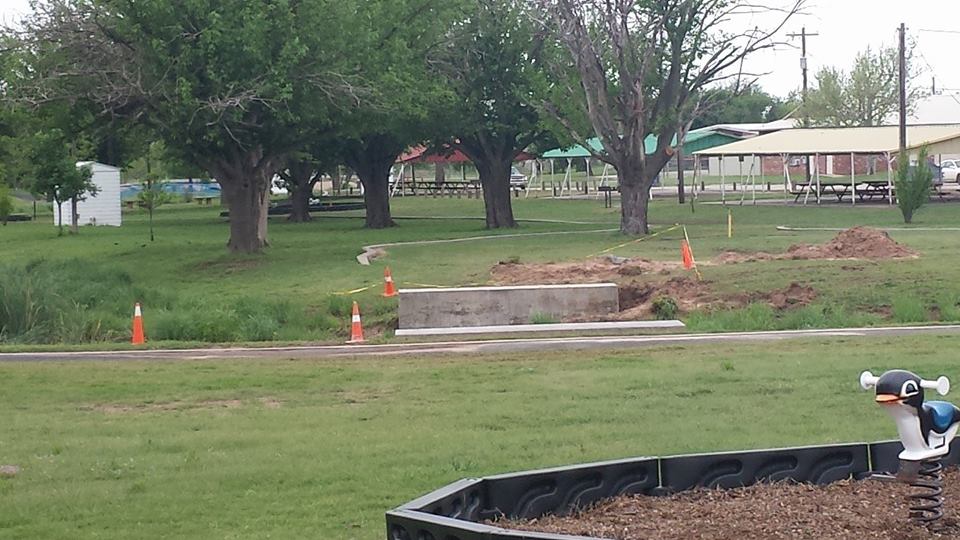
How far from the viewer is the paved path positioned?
1705 cm

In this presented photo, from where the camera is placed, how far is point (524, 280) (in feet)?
86.9

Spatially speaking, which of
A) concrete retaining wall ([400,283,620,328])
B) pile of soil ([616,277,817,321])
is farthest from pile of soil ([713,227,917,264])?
concrete retaining wall ([400,283,620,328])

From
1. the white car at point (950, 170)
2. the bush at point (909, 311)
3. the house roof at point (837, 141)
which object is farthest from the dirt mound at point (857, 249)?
the white car at point (950, 170)

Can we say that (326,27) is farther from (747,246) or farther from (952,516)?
(952,516)

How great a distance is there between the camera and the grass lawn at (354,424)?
7859 mm

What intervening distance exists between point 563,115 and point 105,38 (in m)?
15.1

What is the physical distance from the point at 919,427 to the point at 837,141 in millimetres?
53112

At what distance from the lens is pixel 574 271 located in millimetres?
27297

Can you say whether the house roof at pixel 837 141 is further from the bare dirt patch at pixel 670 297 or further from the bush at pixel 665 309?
the bush at pixel 665 309

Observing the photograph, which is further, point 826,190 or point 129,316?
point 826,190

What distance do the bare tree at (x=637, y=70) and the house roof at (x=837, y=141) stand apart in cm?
1463

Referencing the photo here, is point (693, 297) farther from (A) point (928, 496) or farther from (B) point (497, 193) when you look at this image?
(B) point (497, 193)

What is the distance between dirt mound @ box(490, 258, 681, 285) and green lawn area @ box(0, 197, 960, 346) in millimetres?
690

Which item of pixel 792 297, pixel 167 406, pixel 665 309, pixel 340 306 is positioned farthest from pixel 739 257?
pixel 167 406
